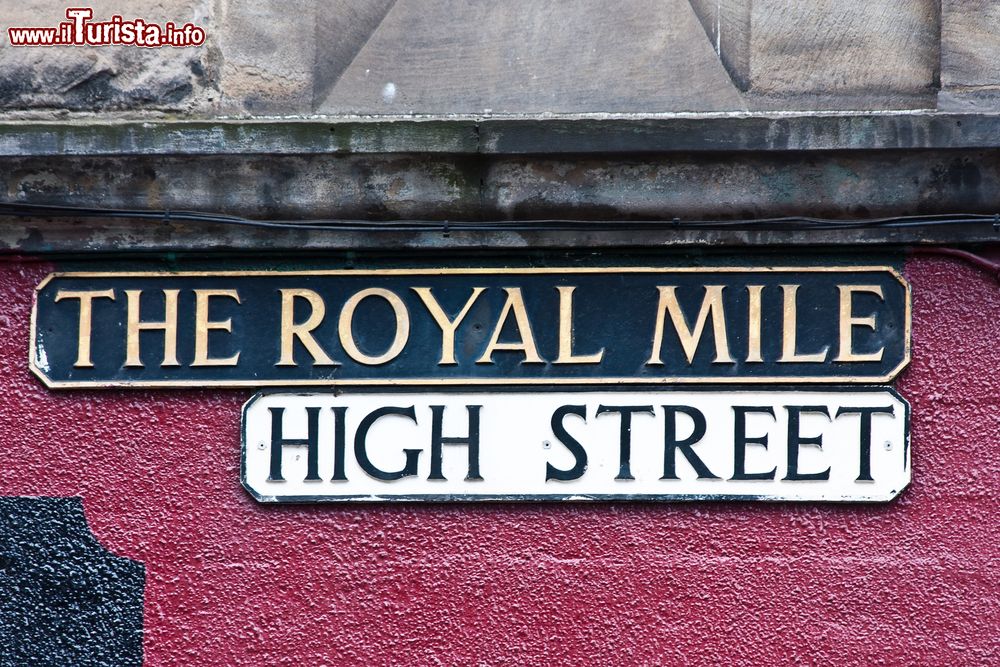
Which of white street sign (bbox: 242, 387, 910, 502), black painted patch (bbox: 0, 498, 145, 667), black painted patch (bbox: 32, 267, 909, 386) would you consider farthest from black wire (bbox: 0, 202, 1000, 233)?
black painted patch (bbox: 0, 498, 145, 667)

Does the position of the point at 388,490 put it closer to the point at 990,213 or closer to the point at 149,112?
the point at 149,112

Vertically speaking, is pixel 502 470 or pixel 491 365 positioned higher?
pixel 491 365

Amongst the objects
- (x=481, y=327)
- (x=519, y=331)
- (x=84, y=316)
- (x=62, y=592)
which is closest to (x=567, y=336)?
(x=519, y=331)

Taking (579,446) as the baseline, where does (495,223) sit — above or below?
above

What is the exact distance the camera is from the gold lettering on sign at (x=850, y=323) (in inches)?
148

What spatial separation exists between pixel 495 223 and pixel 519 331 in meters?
0.31

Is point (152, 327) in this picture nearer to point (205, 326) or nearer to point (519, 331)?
point (205, 326)

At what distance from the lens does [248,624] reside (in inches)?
149

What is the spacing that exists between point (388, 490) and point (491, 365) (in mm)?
450

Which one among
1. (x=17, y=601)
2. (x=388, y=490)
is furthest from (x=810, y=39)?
Result: (x=17, y=601)

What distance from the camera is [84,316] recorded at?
389 centimetres

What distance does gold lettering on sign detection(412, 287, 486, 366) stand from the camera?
12.6 feet

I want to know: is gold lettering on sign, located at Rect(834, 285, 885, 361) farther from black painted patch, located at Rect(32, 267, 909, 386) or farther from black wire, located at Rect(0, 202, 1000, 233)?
black wire, located at Rect(0, 202, 1000, 233)

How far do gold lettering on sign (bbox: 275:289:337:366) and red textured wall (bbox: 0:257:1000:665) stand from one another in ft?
0.59
